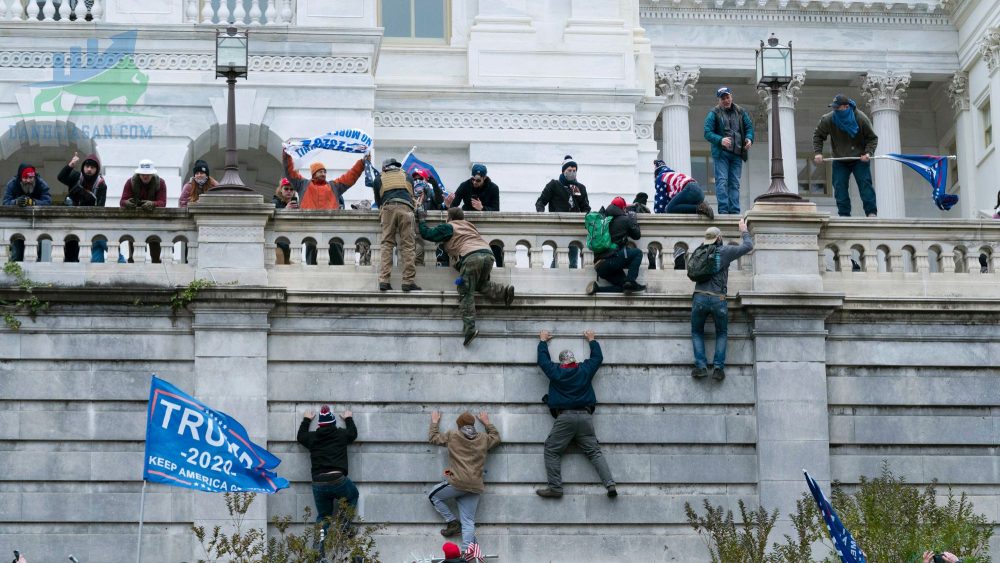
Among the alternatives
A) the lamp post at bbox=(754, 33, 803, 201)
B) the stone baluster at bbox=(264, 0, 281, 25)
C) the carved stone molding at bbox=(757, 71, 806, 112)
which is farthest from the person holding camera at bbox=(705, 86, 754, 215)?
the carved stone molding at bbox=(757, 71, 806, 112)

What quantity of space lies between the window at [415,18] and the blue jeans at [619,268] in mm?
15424

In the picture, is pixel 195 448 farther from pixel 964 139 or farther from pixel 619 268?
pixel 964 139

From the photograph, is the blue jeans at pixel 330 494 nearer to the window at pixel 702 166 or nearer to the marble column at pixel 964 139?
the marble column at pixel 964 139

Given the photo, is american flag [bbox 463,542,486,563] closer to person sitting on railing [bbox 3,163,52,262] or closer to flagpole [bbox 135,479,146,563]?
flagpole [bbox 135,479,146,563]

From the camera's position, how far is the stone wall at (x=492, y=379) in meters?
31.8

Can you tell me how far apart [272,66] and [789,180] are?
867 inches

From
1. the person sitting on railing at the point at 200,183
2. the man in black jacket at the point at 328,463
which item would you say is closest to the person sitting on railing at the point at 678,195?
the man in black jacket at the point at 328,463

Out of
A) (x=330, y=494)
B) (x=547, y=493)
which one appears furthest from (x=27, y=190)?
(x=547, y=493)

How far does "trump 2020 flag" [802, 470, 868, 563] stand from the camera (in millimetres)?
27109

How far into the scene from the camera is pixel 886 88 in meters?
62.3

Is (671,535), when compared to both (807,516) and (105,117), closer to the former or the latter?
(807,516)

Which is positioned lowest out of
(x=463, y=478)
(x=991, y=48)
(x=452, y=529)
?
(x=452, y=529)

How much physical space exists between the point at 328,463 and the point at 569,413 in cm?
361

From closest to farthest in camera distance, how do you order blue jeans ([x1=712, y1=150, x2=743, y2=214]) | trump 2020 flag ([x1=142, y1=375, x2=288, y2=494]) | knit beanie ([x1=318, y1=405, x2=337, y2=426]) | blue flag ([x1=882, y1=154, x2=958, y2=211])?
trump 2020 flag ([x1=142, y1=375, x2=288, y2=494]) < knit beanie ([x1=318, y1=405, x2=337, y2=426]) < blue jeans ([x1=712, y1=150, x2=743, y2=214]) < blue flag ([x1=882, y1=154, x2=958, y2=211])
